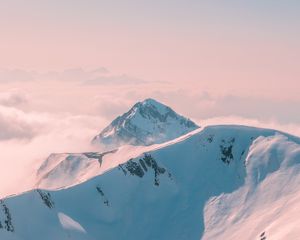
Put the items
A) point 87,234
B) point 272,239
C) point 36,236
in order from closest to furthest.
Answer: point 272,239
point 36,236
point 87,234

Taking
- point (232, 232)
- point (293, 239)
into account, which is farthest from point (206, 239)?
point (293, 239)

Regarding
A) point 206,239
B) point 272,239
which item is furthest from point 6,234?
point 272,239

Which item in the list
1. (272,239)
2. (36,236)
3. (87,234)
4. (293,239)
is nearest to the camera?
(293,239)

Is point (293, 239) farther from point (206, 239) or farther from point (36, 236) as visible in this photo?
point (36, 236)

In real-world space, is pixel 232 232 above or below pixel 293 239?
below

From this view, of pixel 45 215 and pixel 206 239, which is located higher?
pixel 45 215

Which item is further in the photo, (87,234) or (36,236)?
(87,234)

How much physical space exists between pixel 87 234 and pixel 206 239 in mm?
47158

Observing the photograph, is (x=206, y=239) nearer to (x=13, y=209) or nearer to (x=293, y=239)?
(x=293, y=239)

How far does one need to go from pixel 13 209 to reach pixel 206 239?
76.0 m

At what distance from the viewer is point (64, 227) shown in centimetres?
19350

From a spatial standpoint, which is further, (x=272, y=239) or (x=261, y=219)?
(x=261, y=219)

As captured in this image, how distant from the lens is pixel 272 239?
172500 mm

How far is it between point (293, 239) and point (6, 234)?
97.8 metres
